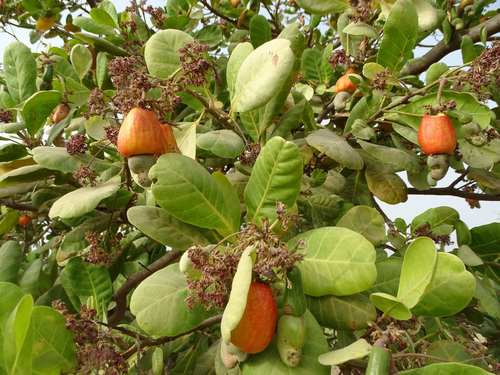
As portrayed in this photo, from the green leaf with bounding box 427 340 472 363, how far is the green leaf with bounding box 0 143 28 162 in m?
1.12

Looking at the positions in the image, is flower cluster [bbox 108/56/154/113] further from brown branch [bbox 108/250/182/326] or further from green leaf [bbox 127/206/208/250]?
brown branch [bbox 108/250/182/326]

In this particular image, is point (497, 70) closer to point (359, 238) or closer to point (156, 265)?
point (359, 238)

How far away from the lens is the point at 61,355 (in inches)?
34.8

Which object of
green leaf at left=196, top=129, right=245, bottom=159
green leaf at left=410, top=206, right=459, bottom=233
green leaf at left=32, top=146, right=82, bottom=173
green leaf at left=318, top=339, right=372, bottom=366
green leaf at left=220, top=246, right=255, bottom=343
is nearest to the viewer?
green leaf at left=220, top=246, right=255, bottom=343

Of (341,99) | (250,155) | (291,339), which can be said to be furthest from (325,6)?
(291,339)

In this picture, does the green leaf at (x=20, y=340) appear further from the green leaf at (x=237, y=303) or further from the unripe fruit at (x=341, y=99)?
the unripe fruit at (x=341, y=99)

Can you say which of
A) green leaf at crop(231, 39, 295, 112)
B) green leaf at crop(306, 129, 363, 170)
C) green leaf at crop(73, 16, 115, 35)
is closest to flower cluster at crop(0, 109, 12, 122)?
green leaf at crop(73, 16, 115, 35)

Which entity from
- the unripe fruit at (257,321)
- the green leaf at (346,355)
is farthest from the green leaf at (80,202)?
the green leaf at (346,355)

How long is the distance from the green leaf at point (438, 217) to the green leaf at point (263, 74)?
0.74 m

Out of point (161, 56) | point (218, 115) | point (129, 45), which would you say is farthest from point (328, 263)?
point (129, 45)

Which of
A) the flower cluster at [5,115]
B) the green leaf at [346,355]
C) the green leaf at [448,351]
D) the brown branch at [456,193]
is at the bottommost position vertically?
the brown branch at [456,193]

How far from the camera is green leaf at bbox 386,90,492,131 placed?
113cm

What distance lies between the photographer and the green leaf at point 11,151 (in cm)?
127

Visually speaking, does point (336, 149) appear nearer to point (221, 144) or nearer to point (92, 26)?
point (221, 144)
